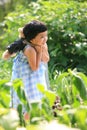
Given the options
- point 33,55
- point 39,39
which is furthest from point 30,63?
point 39,39

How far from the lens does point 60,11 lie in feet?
22.5

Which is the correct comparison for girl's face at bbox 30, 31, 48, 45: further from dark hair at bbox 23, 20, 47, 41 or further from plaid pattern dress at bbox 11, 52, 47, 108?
plaid pattern dress at bbox 11, 52, 47, 108

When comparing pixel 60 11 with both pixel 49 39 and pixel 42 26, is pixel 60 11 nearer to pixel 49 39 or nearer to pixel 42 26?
pixel 49 39

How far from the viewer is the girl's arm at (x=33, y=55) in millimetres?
3937

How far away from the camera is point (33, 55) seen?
393cm

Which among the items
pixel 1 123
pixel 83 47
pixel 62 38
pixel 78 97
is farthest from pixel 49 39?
pixel 1 123

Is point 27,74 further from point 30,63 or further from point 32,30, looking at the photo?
point 32,30

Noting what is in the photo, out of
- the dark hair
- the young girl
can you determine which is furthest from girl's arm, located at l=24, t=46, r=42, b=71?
the dark hair

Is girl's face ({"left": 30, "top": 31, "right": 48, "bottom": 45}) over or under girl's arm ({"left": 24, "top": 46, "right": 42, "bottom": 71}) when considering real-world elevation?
over

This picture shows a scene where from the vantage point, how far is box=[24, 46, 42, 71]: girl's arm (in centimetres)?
394

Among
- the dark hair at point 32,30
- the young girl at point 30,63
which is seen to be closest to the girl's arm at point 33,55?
the young girl at point 30,63

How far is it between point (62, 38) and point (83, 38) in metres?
0.31

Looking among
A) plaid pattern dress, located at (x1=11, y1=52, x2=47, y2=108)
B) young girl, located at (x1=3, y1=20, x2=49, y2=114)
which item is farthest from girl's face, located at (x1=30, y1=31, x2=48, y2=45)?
plaid pattern dress, located at (x1=11, y1=52, x2=47, y2=108)

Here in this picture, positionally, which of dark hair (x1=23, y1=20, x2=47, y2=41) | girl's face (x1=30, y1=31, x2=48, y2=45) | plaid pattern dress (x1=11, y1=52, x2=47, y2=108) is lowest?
plaid pattern dress (x1=11, y1=52, x2=47, y2=108)
